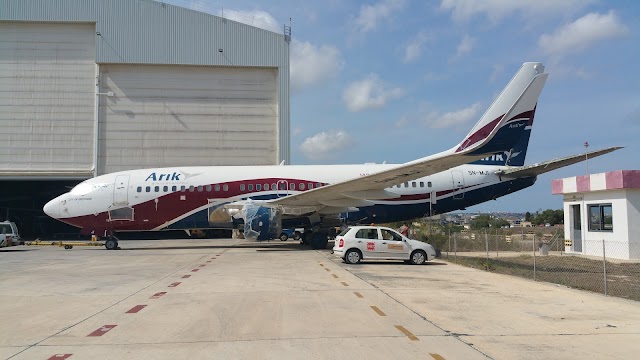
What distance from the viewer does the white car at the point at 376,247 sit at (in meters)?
17.6

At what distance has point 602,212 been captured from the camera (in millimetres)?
23969

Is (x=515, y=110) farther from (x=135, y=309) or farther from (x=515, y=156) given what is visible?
(x=135, y=309)

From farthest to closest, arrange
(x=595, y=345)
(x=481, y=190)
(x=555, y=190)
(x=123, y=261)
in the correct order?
(x=555, y=190) < (x=481, y=190) < (x=123, y=261) < (x=595, y=345)

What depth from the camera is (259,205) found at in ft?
76.5

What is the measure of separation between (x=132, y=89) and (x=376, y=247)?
26523mm

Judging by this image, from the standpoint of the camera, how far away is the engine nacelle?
22266 millimetres

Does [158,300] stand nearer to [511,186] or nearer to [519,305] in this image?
[519,305]

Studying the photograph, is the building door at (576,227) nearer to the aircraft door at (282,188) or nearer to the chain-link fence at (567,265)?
the chain-link fence at (567,265)

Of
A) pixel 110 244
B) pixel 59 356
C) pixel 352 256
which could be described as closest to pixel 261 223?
pixel 352 256

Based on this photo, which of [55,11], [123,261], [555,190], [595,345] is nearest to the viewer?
[595,345]

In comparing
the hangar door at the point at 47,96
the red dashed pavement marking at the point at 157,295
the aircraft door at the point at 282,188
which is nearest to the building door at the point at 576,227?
the aircraft door at the point at 282,188

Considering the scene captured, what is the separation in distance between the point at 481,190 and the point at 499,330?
18.4 meters

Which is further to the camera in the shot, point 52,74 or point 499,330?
point 52,74

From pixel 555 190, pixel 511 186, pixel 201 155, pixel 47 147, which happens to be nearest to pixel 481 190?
pixel 511 186
